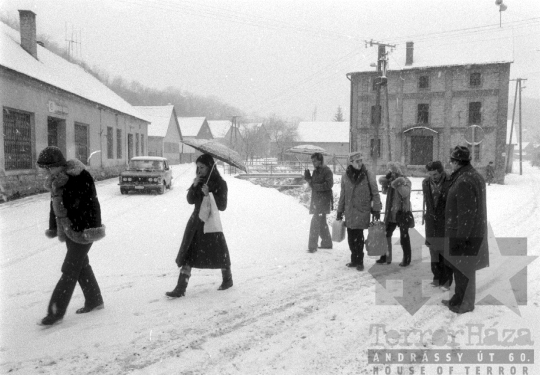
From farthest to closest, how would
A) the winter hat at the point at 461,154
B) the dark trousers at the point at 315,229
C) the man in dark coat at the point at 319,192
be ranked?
the dark trousers at the point at 315,229 → the man in dark coat at the point at 319,192 → the winter hat at the point at 461,154

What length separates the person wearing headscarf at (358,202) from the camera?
6.45 metres

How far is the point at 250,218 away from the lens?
11078 millimetres

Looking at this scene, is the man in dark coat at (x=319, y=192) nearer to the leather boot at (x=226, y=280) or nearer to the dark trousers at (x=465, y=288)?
the leather boot at (x=226, y=280)

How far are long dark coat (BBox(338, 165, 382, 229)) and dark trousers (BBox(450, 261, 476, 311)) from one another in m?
1.87

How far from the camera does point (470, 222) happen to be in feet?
14.9

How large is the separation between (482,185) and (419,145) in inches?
1307

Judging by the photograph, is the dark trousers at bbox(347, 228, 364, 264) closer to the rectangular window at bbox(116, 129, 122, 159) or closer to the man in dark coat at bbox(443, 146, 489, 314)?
the man in dark coat at bbox(443, 146, 489, 314)

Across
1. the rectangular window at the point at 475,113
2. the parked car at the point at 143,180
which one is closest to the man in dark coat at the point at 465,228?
the parked car at the point at 143,180

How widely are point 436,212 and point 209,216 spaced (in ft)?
10.2

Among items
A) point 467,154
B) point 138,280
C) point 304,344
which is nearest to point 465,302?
point 467,154

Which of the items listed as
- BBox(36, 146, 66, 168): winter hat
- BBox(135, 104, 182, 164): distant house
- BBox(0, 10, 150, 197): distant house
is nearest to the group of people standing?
BBox(36, 146, 66, 168): winter hat

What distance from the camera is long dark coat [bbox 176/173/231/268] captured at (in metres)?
5.03

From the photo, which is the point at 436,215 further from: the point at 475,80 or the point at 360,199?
the point at 475,80

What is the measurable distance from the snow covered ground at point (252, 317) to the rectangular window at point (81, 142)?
49.3 ft
